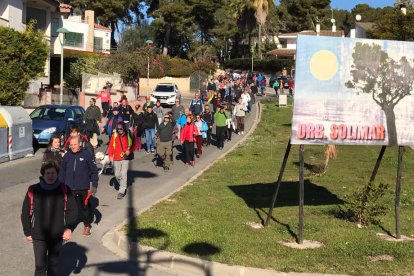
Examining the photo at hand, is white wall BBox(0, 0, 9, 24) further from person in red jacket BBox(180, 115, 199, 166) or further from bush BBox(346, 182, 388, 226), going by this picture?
bush BBox(346, 182, 388, 226)

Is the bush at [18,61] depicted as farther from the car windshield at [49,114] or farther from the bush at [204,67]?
the bush at [204,67]

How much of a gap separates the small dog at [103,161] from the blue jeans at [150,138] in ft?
13.8

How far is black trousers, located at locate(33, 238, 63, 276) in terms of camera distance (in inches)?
231

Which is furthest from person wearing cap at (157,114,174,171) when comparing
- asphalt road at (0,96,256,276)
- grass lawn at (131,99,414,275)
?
grass lawn at (131,99,414,275)

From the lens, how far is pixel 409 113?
9.32 meters

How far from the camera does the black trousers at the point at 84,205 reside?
29.0 ft

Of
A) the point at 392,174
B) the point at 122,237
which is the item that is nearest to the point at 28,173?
the point at 122,237

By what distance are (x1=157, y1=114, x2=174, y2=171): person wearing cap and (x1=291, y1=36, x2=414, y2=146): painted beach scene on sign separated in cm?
831

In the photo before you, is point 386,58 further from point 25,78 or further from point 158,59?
point 158,59

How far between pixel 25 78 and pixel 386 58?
18.3 metres

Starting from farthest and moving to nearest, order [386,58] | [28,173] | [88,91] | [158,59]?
[158,59]
[88,91]
[28,173]
[386,58]

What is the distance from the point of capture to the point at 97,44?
59500mm

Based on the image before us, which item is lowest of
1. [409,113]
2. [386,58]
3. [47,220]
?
[47,220]

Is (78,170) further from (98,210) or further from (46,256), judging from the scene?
(46,256)
